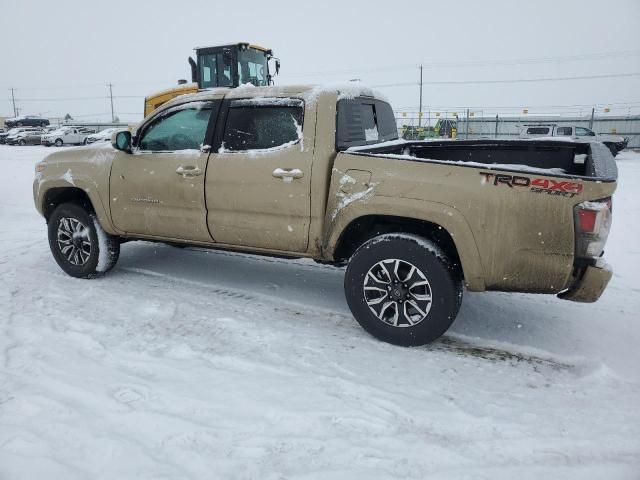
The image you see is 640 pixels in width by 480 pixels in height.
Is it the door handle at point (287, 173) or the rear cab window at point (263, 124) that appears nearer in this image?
the door handle at point (287, 173)

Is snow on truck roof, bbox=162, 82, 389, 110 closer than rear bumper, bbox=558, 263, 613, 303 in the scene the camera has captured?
No

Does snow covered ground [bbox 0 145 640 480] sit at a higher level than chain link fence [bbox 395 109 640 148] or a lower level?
lower

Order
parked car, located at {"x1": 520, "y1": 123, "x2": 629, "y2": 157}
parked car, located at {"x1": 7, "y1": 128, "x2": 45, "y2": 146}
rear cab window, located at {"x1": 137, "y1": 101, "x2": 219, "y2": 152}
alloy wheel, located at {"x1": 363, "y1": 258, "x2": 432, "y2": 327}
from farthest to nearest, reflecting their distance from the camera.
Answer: parked car, located at {"x1": 7, "y1": 128, "x2": 45, "y2": 146} < parked car, located at {"x1": 520, "y1": 123, "x2": 629, "y2": 157} < rear cab window, located at {"x1": 137, "y1": 101, "x2": 219, "y2": 152} < alloy wheel, located at {"x1": 363, "y1": 258, "x2": 432, "y2": 327}

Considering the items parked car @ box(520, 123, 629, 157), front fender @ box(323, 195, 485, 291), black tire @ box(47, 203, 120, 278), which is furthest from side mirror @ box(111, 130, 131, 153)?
parked car @ box(520, 123, 629, 157)

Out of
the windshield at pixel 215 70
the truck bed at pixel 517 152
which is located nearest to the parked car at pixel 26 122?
the windshield at pixel 215 70

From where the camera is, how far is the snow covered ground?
7.42ft

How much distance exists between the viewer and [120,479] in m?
2.11

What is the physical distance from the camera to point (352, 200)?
349 centimetres

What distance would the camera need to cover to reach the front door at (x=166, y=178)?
13.7 feet

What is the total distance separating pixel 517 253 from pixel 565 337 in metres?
1.04

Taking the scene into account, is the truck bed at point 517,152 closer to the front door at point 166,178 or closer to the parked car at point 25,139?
the front door at point 166,178

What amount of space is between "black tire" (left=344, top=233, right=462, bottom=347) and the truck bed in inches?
Result: 25.5

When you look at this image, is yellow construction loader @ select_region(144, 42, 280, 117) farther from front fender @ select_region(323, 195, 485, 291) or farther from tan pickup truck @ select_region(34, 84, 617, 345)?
front fender @ select_region(323, 195, 485, 291)

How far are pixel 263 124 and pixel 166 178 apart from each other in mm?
1044
